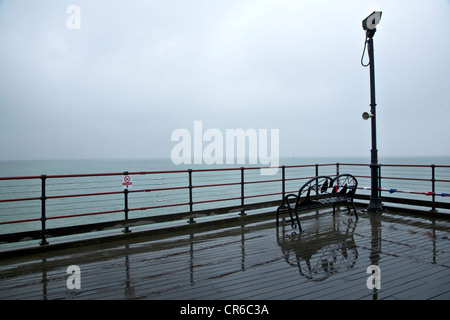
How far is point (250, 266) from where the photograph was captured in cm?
305

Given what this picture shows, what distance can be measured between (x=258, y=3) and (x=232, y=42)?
11019 mm

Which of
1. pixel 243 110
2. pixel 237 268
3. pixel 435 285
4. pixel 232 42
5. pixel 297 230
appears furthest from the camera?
pixel 243 110

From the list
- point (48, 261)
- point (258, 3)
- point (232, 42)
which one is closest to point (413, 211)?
point (48, 261)

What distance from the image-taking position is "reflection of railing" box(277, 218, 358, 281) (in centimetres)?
293

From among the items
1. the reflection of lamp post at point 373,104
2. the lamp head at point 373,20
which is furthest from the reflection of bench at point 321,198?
the lamp head at point 373,20

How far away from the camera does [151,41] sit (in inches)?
2670

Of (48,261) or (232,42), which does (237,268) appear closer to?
(48,261)

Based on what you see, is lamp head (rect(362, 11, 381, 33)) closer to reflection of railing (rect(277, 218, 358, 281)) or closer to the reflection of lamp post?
the reflection of lamp post

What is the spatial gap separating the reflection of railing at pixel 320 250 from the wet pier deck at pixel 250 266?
0.01 metres

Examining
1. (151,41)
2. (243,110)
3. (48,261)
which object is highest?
(151,41)

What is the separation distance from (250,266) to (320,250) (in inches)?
41.4

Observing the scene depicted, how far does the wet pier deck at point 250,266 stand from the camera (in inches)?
96.0

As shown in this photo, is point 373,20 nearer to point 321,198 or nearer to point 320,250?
point 321,198

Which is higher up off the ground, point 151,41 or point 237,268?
point 151,41
